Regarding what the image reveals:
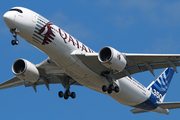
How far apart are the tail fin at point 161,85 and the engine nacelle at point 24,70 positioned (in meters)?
12.6

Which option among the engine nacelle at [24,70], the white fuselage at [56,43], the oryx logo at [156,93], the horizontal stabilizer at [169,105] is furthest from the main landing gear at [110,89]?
the oryx logo at [156,93]

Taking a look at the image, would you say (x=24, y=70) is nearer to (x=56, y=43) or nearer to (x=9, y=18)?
(x=56, y=43)

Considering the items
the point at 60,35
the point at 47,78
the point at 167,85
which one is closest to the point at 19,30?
the point at 60,35

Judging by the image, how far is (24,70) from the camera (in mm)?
28672

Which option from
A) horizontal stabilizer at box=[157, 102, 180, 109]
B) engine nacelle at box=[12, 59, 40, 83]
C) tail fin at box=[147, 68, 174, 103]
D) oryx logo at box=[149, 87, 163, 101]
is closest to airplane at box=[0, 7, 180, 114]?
engine nacelle at box=[12, 59, 40, 83]

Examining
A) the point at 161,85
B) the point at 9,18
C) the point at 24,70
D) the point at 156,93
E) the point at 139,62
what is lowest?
the point at 24,70

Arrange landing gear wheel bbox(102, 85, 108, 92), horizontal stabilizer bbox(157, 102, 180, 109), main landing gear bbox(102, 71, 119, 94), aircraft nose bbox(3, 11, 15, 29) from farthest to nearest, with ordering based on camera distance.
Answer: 1. horizontal stabilizer bbox(157, 102, 180, 109)
2. landing gear wheel bbox(102, 85, 108, 92)
3. main landing gear bbox(102, 71, 119, 94)
4. aircraft nose bbox(3, 11, 15, 29)

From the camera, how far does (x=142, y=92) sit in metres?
32.6

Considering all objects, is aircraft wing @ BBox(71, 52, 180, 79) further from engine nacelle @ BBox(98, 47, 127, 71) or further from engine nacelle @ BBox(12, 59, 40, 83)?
engine nacelle @ BBox(12, 59, 40, 83)

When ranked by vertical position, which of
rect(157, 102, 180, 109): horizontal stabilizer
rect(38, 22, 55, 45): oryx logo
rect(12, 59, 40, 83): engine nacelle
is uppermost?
rect(157, 102, 180, 109): horizontal stabilizer

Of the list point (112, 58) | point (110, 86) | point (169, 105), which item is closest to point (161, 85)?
point (169, 105)

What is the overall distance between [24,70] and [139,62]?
983 centimetres

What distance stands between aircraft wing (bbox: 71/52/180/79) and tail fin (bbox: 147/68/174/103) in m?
7.58

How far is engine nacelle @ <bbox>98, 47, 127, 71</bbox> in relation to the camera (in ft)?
83.1
